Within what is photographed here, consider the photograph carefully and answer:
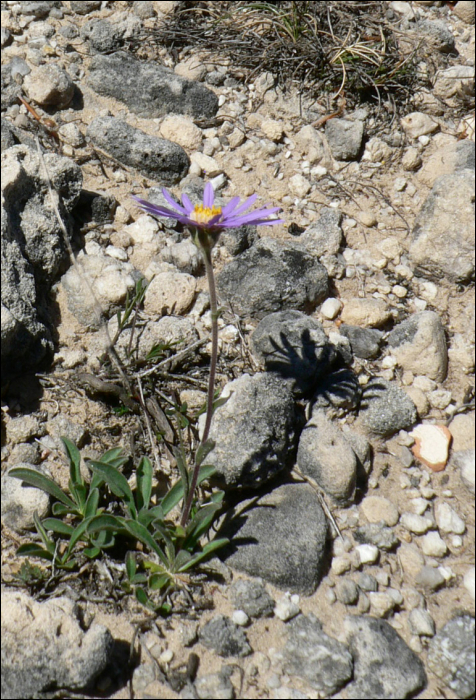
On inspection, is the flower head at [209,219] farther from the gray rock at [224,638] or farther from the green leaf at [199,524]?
the gray rock at [224,638]

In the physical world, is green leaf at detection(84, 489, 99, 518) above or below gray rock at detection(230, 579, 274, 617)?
above

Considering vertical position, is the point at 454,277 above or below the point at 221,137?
below

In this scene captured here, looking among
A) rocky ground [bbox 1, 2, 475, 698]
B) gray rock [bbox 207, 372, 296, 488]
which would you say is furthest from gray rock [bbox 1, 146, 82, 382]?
gray rock [bbox 207, 372, 296, 488]

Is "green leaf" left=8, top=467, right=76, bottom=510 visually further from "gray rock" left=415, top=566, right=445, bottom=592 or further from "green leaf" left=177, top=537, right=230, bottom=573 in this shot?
"gray rock" left=415, top=566, right=445, bottom=592

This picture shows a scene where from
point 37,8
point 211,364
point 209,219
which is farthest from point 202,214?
point 37,8

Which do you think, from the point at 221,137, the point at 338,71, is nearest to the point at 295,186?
the point at 221,137

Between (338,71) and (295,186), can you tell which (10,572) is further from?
(338,71)

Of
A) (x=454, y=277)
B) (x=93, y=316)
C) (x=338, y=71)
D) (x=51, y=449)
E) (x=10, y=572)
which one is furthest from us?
(x=338, y=71)
